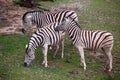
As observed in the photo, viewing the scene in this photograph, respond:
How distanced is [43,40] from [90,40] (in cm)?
165

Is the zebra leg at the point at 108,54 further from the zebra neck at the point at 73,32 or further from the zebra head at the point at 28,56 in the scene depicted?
the zebra head at the point at 28,56

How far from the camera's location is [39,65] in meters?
10.6

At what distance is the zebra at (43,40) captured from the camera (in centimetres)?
1016

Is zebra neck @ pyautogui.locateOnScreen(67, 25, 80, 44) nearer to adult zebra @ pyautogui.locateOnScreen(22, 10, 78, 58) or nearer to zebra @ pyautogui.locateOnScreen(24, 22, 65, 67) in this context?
zebra @ pyautogui.locateOnScreen(24, 22, 65, 67)

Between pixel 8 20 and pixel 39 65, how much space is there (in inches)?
225

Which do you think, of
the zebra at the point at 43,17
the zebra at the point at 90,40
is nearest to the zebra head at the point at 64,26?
the zebra at the point at 90,40

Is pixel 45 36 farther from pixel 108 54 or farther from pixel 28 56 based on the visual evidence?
pixel 108 54

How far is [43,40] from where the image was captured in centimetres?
1044

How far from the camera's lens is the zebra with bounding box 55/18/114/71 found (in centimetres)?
1037

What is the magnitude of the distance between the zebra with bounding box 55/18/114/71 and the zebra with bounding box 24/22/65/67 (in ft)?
0.82

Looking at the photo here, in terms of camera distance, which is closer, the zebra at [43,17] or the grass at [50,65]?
the grass at [50,65]

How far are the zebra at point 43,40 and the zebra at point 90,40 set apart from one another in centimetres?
25

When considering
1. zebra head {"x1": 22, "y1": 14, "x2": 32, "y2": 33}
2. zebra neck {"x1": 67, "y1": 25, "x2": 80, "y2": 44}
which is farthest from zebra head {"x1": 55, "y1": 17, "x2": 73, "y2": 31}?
zebra head {"x1": 22, "y1": 14, "x2": 32, "y2": 33}

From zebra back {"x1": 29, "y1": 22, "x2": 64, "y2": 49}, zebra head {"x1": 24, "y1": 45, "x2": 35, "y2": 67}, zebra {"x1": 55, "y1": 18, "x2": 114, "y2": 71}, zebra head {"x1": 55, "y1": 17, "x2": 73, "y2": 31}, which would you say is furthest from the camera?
zebra head {"x1": 55, "y1": 17, "x2": 73, "y2": 31}
